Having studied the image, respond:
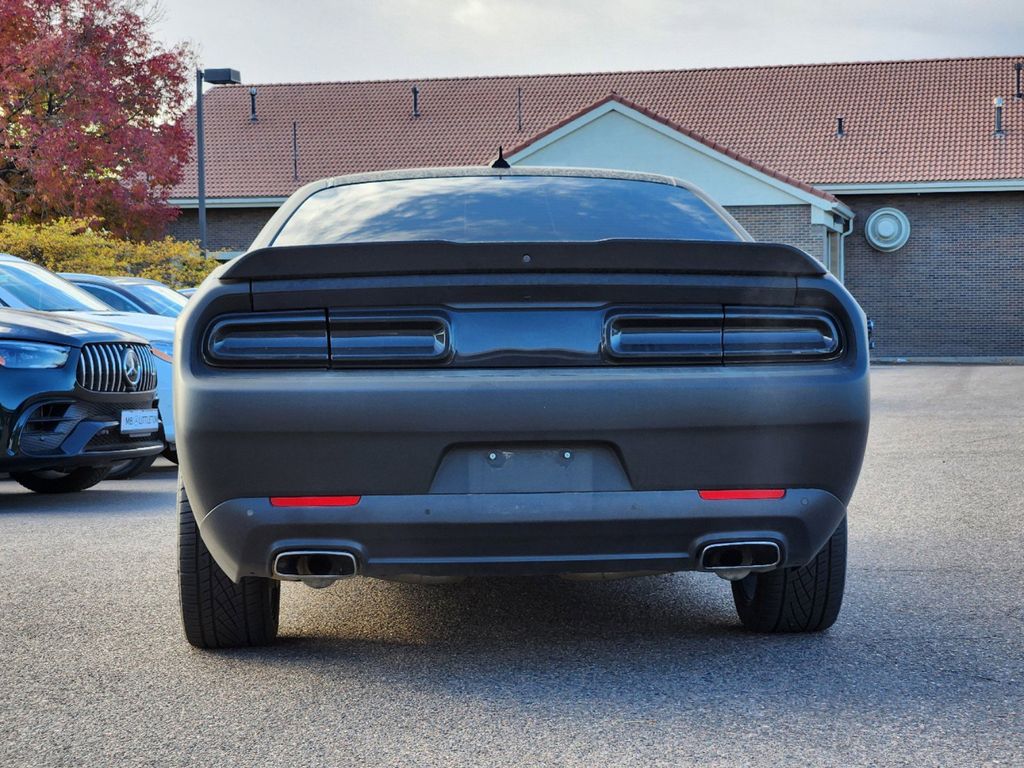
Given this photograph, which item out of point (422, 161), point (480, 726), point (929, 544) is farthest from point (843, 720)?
point (422, 161)

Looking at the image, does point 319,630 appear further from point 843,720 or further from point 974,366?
point 974,366

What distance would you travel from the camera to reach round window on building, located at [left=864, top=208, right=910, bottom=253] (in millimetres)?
36625

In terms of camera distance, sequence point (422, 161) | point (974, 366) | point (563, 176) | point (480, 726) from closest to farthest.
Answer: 1. point (480, 726)
2. point (563, 176)
3. point (974, 366)
4. point (422, 161)

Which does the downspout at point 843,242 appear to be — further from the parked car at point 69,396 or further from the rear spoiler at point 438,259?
the rear spoiler at point 438,259

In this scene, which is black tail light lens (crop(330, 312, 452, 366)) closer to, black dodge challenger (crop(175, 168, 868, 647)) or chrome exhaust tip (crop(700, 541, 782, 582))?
black dodge challenger (crop(175, 168, 868, 647))

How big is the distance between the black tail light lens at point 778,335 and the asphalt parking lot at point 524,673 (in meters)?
A: 0.94

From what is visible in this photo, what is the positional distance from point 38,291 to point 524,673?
7.03 metres

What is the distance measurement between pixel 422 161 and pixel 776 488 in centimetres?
3598

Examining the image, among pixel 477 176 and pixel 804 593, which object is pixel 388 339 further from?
pixel 804 593

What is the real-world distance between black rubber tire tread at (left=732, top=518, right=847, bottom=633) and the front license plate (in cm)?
544

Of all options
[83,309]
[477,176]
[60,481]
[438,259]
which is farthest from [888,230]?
[438,259]

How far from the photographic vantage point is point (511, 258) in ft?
13.2

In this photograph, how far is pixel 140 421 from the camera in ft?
30.8

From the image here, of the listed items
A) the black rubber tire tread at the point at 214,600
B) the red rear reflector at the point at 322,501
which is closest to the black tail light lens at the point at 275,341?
the red rear reflector at the point at 322,501
